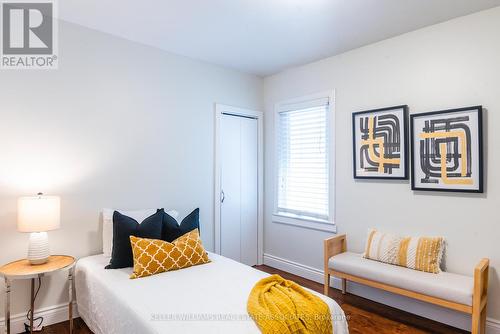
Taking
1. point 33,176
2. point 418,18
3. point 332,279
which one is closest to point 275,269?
point 332,279

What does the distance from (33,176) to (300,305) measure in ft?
7.71

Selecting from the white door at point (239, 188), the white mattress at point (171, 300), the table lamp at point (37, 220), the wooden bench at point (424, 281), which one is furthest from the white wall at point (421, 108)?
the table lamp at point (37, 220)

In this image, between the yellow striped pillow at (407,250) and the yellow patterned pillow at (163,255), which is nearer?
the yellow patterned pillow at (163,255)

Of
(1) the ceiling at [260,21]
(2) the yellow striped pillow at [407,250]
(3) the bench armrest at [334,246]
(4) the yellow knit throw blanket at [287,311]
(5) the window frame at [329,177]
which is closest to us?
(4) the yellow knit throw blanket at [287,311]

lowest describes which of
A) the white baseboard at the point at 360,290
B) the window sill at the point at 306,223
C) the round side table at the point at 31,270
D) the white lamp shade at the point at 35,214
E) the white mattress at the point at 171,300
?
the white baseboard at the point at 360,290

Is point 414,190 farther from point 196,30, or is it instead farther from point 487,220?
point 196,30

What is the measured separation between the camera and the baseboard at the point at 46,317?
240 cm

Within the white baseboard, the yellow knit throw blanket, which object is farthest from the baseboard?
the white baseboard

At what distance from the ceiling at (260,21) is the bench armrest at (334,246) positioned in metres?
2.03

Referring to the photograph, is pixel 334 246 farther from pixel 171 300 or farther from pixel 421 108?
pixel 171 300

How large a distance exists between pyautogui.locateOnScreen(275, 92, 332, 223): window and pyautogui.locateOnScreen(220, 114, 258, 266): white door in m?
0.36

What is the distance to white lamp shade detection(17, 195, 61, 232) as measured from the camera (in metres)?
2.20

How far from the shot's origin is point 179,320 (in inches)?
65.8

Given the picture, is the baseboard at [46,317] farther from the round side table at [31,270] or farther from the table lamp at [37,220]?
the table lamp at [37,220]
